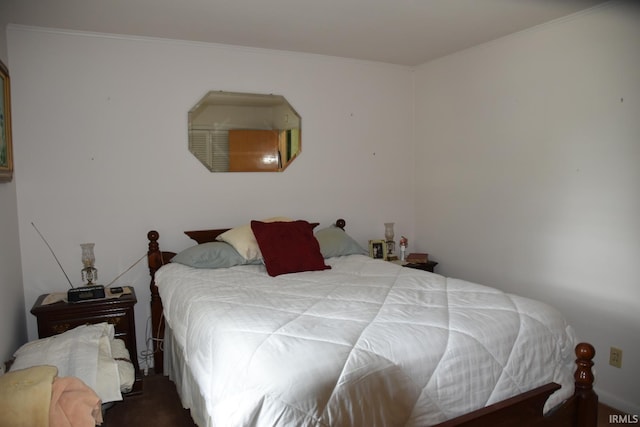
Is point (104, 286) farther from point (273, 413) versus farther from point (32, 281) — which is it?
point (273, 413)

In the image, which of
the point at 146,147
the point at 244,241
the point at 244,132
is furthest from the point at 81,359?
the point at 244,132

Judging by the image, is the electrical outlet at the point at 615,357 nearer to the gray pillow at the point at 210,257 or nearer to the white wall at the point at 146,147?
the white wall at the point at 146,147

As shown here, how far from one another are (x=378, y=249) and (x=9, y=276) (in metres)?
2.65

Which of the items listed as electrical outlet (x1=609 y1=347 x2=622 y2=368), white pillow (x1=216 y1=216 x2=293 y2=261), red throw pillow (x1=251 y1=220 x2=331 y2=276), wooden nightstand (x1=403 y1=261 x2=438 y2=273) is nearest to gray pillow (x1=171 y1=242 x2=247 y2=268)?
white pillow (x1=216 y1=216 x2=293 y2=261)

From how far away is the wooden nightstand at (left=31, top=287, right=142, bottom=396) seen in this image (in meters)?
2.66

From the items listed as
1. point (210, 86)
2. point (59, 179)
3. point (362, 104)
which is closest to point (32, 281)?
point (59, 179)

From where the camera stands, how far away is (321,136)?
3.81m

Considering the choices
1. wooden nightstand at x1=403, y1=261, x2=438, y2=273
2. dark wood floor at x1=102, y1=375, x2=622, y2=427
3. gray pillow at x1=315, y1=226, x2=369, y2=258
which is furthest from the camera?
wooden nightstand at x1=403, y1=261, x2=438, y2=273

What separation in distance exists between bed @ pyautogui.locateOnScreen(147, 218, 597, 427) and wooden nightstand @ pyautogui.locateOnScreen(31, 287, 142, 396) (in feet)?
1.48

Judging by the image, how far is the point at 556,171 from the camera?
295 centimetres

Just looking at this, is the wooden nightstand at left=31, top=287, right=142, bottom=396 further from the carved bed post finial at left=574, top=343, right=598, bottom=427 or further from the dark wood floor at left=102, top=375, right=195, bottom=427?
the carved bed post finial at left=574, top=343, right=598, bottom=427

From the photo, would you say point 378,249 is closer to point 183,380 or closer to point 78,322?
point 183,380

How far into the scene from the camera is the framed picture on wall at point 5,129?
8.16ft

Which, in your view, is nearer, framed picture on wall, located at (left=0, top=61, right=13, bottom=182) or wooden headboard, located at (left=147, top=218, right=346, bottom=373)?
framed picture on wall, located at (left=0, top=61, right=13, bottom=182)
